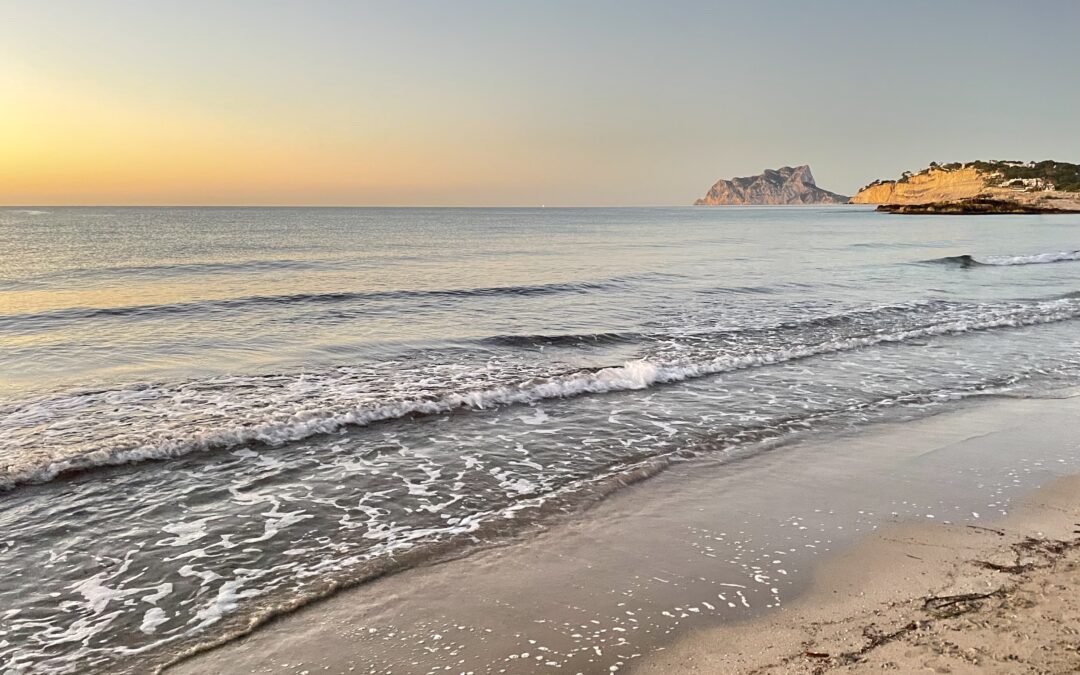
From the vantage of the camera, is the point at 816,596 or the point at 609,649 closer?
the point at 609,649

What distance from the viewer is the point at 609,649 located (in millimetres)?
4066

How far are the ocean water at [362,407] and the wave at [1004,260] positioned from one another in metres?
11.5

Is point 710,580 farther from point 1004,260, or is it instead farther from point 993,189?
point 993,189

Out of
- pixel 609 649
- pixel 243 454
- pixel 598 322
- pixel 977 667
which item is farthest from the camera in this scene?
pixel 598 322

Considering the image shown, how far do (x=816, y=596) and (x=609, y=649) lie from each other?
1.65 metres

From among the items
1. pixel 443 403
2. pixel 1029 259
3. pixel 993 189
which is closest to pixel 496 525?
pixel 443 403

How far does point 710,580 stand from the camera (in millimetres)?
4918

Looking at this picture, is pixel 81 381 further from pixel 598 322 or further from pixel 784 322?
pixel 784 322

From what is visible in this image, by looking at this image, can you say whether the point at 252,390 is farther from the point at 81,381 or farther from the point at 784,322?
the point at 784,322

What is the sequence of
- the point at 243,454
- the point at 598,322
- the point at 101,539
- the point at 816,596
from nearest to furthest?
the point at 816,596, the point at 101,539, the point at 243,454, the point at 598,322

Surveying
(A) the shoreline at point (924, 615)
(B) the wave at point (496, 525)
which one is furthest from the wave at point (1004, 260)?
(A) the shoreline at point (924, 615)

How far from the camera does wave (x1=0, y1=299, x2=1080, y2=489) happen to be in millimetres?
7613

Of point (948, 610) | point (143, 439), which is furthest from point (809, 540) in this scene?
point (143, 439)

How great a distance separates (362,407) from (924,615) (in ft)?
24.3
